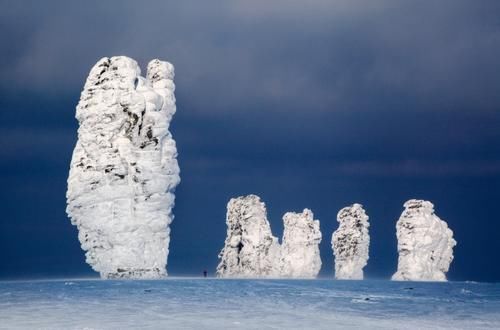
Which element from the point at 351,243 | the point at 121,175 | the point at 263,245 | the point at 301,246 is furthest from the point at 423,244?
the point at 121,175

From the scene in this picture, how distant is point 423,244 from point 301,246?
1737 cm

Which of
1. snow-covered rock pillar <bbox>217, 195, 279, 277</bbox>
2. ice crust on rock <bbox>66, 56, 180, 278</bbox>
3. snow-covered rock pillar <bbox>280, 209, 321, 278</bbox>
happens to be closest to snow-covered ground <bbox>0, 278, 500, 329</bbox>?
ice crust on rock <bbox>66, 56, 180, 278</bbox>

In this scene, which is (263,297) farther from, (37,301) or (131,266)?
(131,266)

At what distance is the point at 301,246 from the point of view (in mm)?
97125

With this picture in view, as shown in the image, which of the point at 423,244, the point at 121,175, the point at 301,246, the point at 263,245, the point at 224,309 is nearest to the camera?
the point at 224,309

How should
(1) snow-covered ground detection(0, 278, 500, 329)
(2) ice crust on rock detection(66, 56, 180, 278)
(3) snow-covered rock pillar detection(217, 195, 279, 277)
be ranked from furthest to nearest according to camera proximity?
(3) snow-covered rock pillar detection(217, 195, 279, 277)
(2) ice crust on rock detection(66, 56, 180, 278)
(1) snow-covered ground detection(0, 278, 500, 329)

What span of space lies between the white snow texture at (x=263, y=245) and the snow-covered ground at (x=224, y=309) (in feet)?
151

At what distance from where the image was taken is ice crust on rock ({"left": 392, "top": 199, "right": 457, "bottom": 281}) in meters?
86.8

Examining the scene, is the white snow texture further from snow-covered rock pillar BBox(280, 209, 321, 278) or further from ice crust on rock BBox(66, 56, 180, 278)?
ice crust on rock BBox(66, 56, 180, 278)

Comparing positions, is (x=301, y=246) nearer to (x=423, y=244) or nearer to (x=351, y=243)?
(x=351, y=243)

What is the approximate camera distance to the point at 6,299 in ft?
129

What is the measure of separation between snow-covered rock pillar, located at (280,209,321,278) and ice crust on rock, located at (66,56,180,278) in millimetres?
39671

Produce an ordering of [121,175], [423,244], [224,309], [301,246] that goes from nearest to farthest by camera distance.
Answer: [224,309], [121,175], [423,244], [301,246]

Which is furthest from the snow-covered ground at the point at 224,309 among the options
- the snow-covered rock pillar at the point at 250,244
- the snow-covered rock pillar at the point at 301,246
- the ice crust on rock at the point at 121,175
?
the snow-covered rock pillar at the point at 301,246
